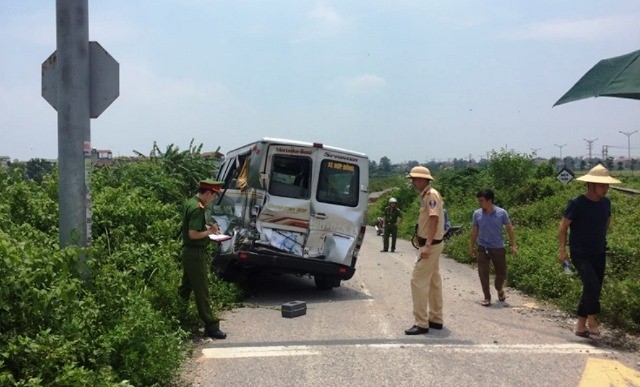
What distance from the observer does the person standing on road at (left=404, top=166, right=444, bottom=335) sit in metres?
7.25

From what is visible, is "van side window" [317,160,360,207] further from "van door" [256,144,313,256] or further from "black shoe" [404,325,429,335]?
"black shoe" [404,325,429,335]

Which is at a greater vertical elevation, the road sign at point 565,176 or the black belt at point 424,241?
the road sign at point 565,176

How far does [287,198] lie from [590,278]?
186 inches

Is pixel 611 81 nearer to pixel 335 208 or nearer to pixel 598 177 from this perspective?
pixel 598 177

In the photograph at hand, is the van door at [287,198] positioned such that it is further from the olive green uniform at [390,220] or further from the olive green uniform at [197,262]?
the olive green uniform at [390,220]

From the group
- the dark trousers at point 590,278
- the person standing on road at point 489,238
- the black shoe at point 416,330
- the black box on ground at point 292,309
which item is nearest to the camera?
the dark trousers at point 590,278

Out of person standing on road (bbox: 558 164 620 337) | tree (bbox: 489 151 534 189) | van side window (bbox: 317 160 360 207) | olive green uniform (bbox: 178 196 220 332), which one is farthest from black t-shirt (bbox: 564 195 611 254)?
tree (bbox: 489 151 534 189)

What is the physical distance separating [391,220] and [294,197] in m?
10.1

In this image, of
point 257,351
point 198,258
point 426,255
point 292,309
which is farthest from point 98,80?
point 426,255

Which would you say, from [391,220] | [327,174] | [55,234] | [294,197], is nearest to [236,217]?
[294,197]

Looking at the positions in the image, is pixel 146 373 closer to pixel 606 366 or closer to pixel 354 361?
pixel 354 361

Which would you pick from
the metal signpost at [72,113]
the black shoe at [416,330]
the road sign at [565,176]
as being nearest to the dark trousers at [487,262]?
the black shoe at [416,330]

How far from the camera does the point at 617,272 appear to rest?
941 centimetres

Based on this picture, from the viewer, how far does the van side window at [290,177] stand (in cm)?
975
